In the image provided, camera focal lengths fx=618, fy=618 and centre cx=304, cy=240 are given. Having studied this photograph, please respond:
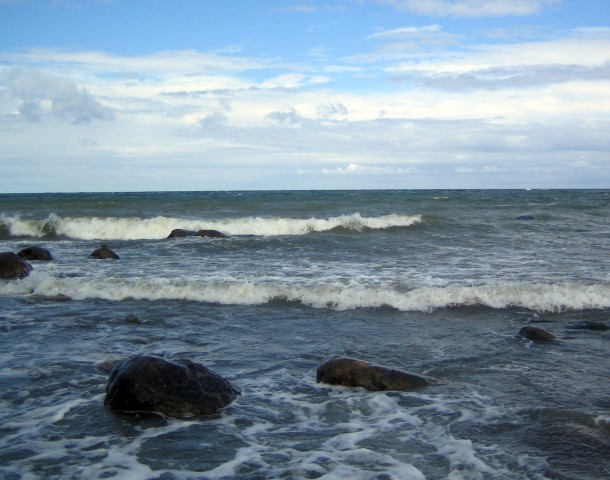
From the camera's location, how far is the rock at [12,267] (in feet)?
50.5

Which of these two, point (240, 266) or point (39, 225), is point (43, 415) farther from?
point (39, 225)

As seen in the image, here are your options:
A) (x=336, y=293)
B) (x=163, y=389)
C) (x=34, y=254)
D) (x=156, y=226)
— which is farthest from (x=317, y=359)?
(x=156, y=226)

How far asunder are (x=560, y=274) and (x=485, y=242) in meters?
8.61

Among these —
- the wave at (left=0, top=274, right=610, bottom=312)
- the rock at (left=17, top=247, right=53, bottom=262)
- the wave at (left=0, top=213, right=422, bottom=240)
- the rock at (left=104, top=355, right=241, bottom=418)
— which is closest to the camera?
the rock at (left=104, top=355, right=241, bottom=418)

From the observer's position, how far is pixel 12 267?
1556cm

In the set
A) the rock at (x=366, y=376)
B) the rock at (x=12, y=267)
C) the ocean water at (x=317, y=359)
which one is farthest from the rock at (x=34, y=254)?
the rock at (x=366, y=376)

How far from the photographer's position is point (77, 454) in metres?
5.59

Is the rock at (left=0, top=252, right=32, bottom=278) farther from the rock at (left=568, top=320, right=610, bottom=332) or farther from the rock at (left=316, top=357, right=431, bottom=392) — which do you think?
the rock at (left=568, top=320, right=610, bottom=332)

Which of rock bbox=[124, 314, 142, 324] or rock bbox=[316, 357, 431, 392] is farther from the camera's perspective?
rock bbox=[124, 314, 142, 324]

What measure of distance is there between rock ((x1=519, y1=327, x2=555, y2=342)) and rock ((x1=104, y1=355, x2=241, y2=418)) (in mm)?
5253

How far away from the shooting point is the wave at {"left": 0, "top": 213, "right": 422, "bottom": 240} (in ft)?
96.6

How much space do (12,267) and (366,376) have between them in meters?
11.5

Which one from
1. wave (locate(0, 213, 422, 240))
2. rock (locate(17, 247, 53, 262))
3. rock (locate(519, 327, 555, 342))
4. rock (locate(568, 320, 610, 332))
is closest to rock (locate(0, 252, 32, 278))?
rock (locate(17, 247, 53, 262))

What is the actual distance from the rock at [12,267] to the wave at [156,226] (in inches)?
507
